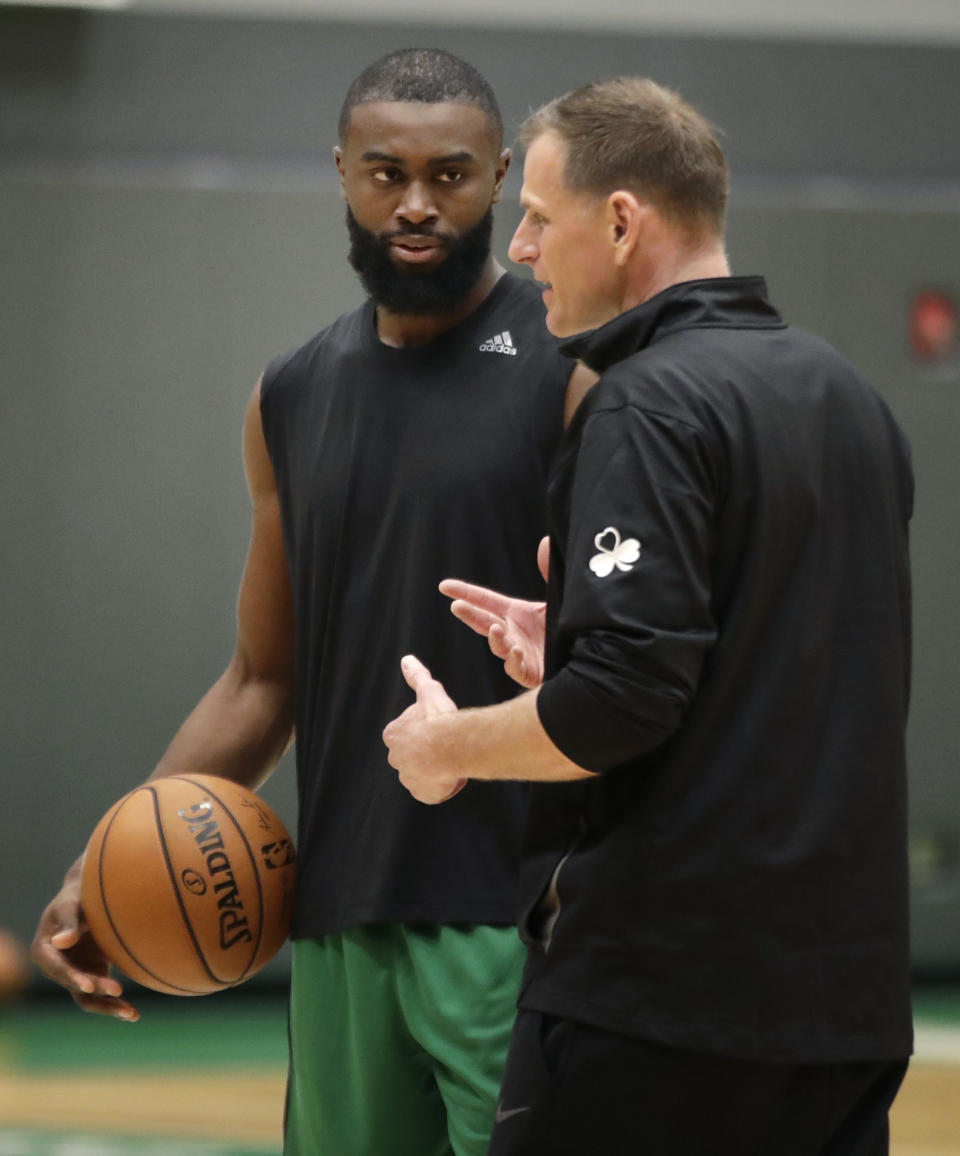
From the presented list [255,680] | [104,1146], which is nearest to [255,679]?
[255,680]

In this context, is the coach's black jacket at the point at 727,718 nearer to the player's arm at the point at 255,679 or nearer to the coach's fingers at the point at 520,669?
the coach's fingers at the point at 520,669

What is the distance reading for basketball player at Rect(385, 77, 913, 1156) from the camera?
1786mm

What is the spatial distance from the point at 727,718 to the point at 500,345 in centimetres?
87

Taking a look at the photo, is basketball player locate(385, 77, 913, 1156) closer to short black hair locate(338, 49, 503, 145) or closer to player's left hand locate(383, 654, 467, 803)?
player's left hand locate(383, 654, 467, 803)

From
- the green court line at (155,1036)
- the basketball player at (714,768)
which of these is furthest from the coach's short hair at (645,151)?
the green court line at (155,1036)

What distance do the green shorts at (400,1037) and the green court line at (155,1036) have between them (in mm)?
2699

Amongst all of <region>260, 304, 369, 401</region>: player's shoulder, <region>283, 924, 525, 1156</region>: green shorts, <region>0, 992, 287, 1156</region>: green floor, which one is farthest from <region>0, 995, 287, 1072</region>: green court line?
<region>260, 304, 369, 401</region>: player's shoulder

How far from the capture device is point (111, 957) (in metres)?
2.54

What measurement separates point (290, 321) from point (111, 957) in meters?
3.65

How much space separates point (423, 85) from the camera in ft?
8.26

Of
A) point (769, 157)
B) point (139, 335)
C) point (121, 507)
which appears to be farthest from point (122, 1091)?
point (769, 157)

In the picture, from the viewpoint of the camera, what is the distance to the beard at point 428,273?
8.20 feet

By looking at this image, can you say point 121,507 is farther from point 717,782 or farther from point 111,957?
point 717,782

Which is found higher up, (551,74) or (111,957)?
(551,74)
